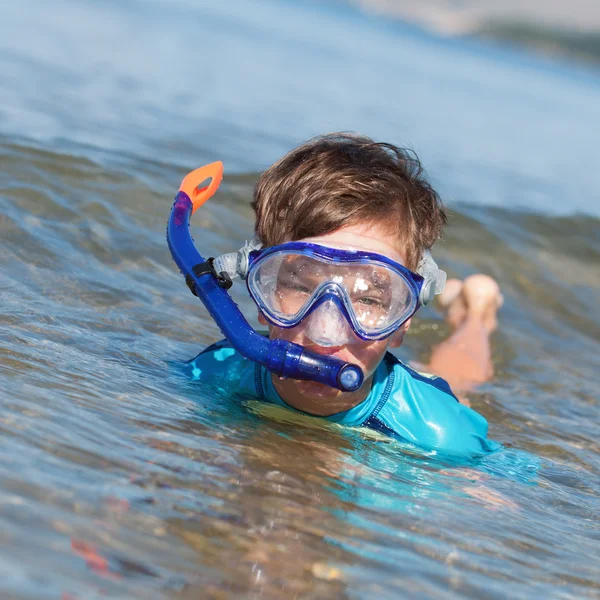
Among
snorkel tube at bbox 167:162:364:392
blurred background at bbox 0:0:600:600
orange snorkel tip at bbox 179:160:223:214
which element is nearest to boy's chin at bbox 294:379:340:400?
blurred background at bbox 0:0:600:600

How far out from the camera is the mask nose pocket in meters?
3.13

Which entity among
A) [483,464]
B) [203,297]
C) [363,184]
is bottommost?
[483,464]

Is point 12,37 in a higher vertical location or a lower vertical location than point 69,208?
higher

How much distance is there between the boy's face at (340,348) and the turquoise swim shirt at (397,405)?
2.6 inches

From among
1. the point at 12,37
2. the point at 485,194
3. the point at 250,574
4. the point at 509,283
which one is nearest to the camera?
the point at 250,574

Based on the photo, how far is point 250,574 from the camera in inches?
80.6

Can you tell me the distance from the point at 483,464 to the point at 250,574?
1723mm

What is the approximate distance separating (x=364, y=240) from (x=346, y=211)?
0.41ft

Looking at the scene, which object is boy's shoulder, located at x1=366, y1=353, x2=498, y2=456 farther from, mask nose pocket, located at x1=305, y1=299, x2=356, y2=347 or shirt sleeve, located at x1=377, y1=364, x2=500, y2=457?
mask nose pocket, located at x1=305, y1=299, x2=356, y2=347

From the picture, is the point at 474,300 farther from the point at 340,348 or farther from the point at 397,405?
the point at 340,348

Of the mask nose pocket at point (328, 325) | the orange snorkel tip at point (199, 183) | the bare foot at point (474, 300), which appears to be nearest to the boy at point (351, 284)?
the mask nose pocket at point (328, 325)

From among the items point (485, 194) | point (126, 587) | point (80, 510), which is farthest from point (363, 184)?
point (485, 194)

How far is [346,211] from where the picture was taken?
338 cm

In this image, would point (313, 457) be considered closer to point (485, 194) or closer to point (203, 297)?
point (203, 297)
